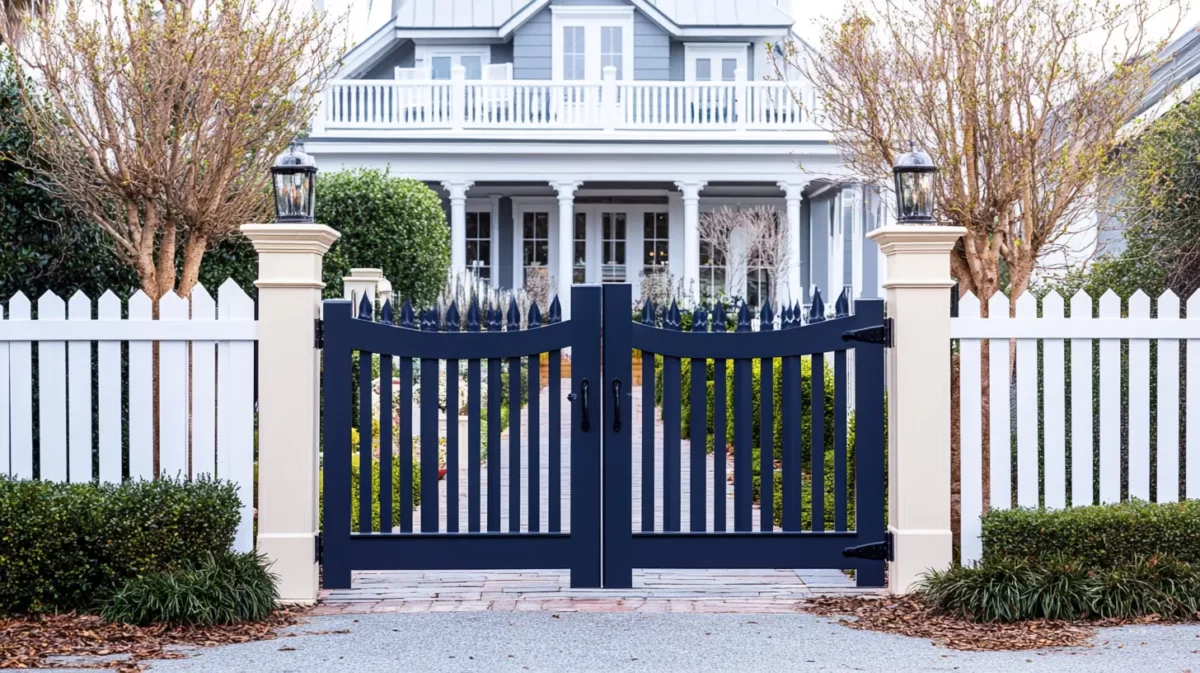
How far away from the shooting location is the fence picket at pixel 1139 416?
575 centimetres

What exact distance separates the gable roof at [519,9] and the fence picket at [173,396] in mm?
17598

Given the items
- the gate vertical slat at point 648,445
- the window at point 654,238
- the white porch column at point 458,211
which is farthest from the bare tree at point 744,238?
the gate vertical slat at point 648,445

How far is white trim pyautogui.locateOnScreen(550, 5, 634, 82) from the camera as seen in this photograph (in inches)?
876

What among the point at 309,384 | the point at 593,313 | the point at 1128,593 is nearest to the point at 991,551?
the point at 1128,593

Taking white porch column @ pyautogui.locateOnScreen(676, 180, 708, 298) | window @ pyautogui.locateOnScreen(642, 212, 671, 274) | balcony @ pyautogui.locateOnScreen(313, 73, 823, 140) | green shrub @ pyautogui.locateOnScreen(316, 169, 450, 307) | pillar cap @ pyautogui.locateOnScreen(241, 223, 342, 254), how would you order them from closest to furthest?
pillar cap @ pyautogui.locateOnScreen(241, 223, 342, 254) → green shrub @ pyautogui.locateOnScreen(316, 169, 450, 307) → balcony @ pyautogui.locateOnScreen(313, 73, 823, 140) → white porch column @ pyautogui.locateOnScreen(676, 180, 708, 298) → window @ pyautogui.locateOnScreen(642, 212, 671, 274)

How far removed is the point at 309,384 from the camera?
18.2 ft

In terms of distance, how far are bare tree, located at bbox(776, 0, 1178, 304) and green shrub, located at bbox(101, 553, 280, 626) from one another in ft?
17.2

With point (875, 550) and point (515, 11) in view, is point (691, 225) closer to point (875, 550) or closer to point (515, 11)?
point (515, 11)

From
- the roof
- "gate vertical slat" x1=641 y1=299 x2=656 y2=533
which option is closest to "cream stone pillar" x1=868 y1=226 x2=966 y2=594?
"gate vertical slat" x1=641 y1=299 x2=656 y2=533

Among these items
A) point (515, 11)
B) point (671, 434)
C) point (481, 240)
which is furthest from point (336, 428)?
point (515, 11)

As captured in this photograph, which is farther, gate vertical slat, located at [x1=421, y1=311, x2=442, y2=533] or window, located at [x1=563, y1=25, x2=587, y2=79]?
window, located at [x1=563, y1=25, x2=587, y2=79]

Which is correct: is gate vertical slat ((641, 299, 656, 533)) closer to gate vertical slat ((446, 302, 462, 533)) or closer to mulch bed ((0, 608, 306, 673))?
gate vertical slat ((446, 302, 462, 533))

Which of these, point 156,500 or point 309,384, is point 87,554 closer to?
point 156,500

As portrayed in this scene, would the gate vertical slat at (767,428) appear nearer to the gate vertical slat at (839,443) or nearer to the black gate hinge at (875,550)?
the gate vertical slat at (839,443)
